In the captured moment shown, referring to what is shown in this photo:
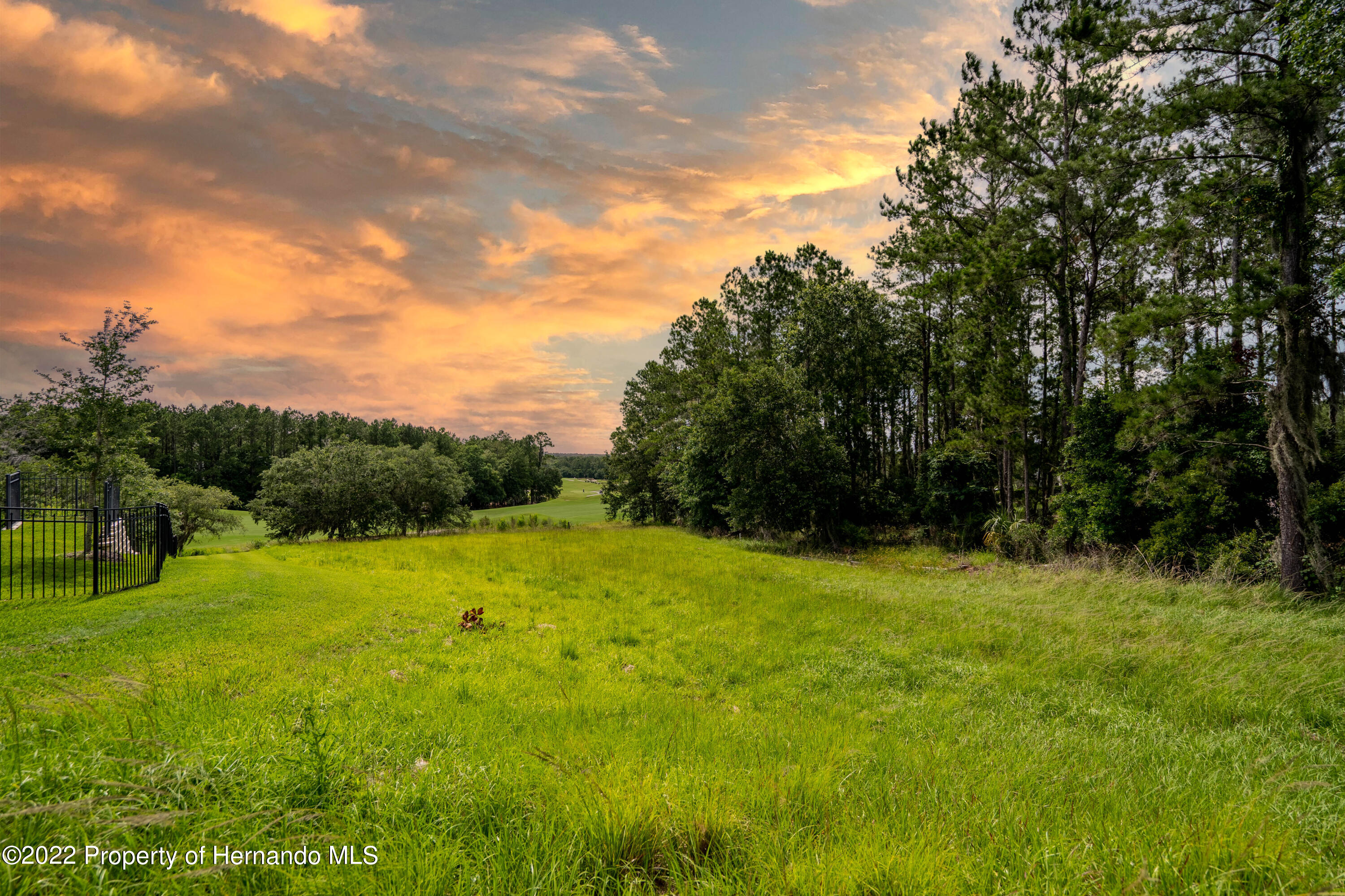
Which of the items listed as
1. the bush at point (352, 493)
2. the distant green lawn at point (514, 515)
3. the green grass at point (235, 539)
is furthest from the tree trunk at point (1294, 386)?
the green grass at point (235, 539)

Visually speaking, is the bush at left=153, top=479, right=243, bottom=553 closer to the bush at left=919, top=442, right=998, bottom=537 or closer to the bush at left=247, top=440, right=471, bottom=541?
the bush at left=247, top=440, right=471, bottom=541

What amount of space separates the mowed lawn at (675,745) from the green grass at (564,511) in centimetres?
4469

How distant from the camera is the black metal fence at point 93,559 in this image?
31.7ft

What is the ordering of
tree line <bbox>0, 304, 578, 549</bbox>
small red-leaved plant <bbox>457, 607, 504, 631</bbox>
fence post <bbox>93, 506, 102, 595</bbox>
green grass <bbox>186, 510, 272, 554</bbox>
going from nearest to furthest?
small red-leaved plant <bbox>457, 607, 504, 631</bbox> < fence post <bbox>93, 506, 102, 595</bbox> < tree line <bbox>0, 304, 578, 549</bbox> < green grass <bbox>186, 510, 272, 554</bbox>

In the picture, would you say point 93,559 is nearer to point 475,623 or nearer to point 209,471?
point 475,623

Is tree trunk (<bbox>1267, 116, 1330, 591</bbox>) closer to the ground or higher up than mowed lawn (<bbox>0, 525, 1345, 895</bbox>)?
higher up

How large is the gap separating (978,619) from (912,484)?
79.0 ft

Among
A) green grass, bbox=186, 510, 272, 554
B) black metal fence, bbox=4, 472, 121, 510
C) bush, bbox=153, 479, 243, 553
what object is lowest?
green grass, bbox=186, 510, 272, 554

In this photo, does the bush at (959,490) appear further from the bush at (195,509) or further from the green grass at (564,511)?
the bush at (195,509)

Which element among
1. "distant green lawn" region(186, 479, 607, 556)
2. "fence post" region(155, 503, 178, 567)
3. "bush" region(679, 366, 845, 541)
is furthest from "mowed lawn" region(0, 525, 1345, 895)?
"distant green lawn" region(186, 479, 607, 556)

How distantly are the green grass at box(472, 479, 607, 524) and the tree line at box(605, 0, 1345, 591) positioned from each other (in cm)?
3114

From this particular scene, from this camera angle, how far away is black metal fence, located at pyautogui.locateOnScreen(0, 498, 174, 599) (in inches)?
380

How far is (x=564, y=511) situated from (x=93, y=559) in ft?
237

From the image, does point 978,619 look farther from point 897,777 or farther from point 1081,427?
point 1081,427
